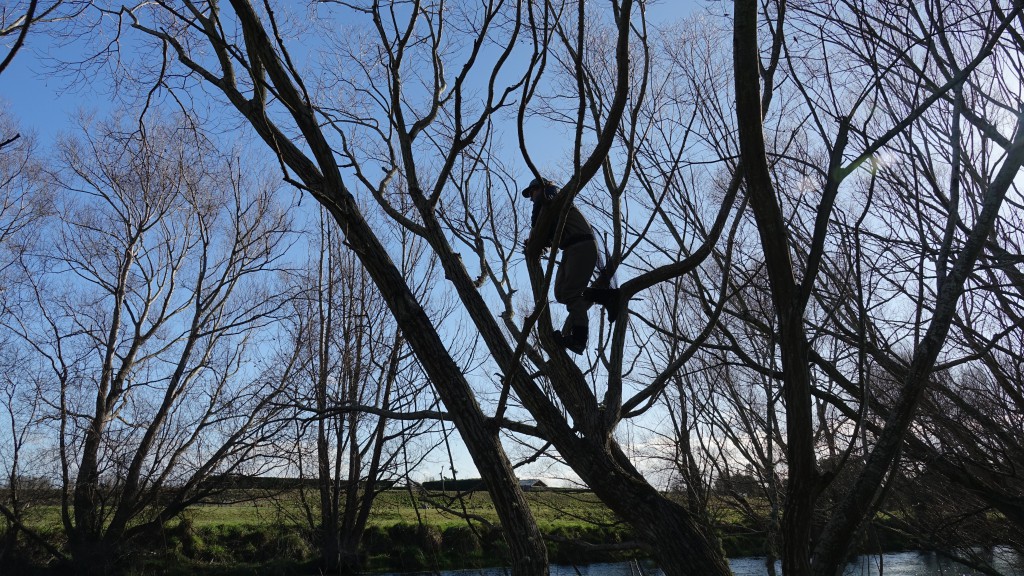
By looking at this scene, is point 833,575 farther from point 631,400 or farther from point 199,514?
point 199,514

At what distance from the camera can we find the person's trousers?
3.88 m

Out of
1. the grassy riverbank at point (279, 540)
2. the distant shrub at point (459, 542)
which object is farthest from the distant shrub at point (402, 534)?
the distant shrub at point (459, 542)

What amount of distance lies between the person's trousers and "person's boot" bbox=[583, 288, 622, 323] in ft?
0.21

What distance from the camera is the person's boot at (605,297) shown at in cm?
349

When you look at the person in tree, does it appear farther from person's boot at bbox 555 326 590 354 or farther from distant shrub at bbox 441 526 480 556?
distant shrub at bbox 441 526 480 556

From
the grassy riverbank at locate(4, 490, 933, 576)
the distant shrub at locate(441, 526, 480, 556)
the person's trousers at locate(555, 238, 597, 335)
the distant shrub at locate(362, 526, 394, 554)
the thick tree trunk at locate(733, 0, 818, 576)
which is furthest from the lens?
the distant shrub at locate(441, 526, 480, 556)

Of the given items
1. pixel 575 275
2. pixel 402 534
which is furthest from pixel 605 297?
pixel 402 534

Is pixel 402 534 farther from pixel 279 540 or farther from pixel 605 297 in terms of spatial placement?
pixel 605 297

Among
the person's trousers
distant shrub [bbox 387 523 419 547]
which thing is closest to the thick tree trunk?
the person's trousers

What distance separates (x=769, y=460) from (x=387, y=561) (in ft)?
40.2

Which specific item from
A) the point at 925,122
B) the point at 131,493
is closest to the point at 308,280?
the point at 131,493

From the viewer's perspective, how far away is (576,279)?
155 inches

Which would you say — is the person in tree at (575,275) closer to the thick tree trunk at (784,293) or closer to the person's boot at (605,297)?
the person's boot at (605,297)

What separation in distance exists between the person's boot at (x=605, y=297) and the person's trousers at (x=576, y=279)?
0.21 ft
